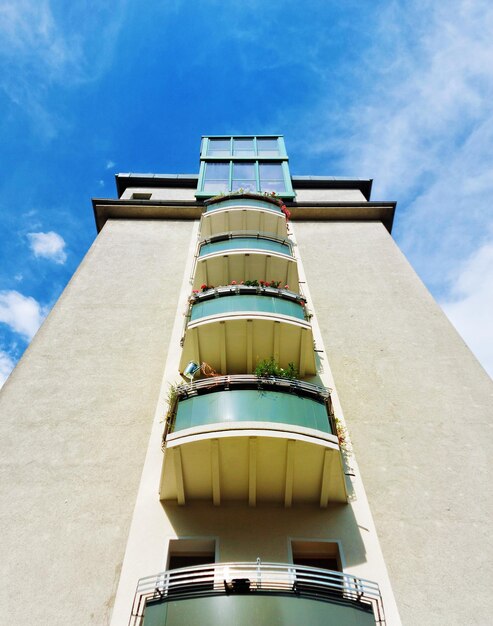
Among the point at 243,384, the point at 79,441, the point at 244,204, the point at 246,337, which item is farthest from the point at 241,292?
the point at 244,204

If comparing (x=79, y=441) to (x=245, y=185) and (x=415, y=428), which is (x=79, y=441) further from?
(x=245, y=185)

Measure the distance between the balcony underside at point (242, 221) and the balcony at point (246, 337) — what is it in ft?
25.2

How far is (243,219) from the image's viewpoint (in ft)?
64.4

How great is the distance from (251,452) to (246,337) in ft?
13.4

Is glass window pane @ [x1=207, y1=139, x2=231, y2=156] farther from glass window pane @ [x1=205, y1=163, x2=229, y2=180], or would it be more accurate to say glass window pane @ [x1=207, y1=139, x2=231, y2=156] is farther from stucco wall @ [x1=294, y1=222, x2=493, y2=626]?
stucco wall @ [x1=294, y1=222, x2=493, y2=626]

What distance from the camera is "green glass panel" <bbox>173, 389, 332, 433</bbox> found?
359 inches

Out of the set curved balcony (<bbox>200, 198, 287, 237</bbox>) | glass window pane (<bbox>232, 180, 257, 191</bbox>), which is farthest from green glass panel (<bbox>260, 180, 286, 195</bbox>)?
curved balcony (<bbox>200, 198, 287, 237</bbox>)

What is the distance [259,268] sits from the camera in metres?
16.5

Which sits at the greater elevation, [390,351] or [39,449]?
[390,351]

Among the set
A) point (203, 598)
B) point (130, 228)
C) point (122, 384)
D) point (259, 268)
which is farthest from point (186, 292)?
point (203, 598)

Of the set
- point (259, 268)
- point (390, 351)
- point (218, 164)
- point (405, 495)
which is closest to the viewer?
point (405, 495)

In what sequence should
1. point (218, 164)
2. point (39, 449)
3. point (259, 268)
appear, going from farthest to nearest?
point (218, 164) < point (259, 268) < point (39, 449)

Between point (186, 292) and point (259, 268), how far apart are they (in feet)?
9.53

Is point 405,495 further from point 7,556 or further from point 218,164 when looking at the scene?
point 218,164
